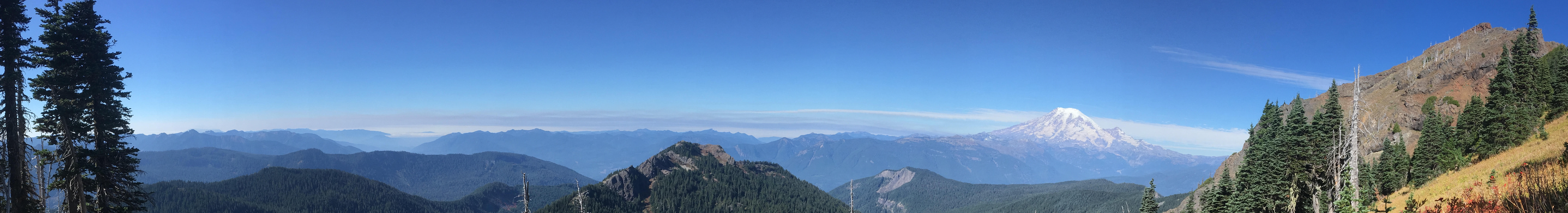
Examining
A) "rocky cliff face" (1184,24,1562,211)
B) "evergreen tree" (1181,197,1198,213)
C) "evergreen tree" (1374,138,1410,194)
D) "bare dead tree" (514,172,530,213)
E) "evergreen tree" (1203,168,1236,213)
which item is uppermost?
"rocky cliff face" (1184,24,1562,211)

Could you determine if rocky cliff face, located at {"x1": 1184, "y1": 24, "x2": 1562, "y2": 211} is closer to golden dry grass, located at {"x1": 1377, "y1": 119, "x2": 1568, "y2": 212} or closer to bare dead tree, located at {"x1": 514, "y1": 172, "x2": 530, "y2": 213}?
golden dry grass, located at {"x1": 1377, "y1": 119, "x2": 1568, "y2": 212}

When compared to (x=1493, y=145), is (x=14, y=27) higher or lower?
higher

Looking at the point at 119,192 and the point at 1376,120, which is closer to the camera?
the point at 119,192

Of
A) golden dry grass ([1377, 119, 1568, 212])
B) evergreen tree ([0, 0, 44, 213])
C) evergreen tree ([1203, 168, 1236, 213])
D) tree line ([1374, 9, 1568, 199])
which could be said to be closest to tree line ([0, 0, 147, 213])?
evergreen tree ([0, 0, 44, 213])

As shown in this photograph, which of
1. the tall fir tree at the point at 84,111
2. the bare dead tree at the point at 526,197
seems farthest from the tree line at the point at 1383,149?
the tall fir tree at the point at 84,111

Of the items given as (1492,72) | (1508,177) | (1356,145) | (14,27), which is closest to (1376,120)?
(1492,72)

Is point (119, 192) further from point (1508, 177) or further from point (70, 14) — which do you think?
point (1508, 177)

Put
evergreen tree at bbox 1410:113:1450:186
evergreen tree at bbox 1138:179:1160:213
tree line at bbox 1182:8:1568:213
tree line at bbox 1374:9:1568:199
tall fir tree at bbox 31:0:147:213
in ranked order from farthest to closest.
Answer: evergreen tree at bbox 1138:179:1160:213 < evergreen tree at bbox 1410:113:1450:186 < tree line at bbox 1374:9:1568:199 < tree line at bbox 1182:8:1568:213 < tall fir tree at bbox 31:0:147:213
